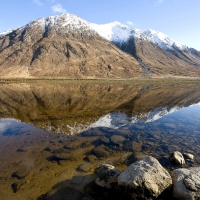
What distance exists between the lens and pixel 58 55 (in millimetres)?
148875

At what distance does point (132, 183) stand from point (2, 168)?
344 inches

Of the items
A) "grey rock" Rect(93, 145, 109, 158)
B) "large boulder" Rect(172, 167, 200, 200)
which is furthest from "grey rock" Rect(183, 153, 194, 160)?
"grey rock" Rect(93, 145, 109, 158)

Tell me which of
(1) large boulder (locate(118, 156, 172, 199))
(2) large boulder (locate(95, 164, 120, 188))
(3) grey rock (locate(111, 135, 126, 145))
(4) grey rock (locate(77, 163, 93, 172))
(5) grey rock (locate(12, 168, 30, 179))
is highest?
(1) large boulder (locate(118, 156, 172, 199))

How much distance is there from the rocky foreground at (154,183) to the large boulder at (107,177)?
20cm

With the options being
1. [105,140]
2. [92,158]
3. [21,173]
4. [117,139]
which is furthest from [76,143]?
[21,173]

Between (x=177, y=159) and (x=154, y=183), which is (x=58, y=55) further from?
(x=154, y=183)

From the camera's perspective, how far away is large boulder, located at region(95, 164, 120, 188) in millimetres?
10031

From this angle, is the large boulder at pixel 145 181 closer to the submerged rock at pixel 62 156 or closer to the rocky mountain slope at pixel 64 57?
the submerged rock at pixel 62 156

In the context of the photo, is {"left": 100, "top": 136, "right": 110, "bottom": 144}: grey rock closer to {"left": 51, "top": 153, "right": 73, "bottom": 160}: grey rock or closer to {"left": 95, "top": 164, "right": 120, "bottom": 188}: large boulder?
{"left": 51, "top": 153, "right": 73, "bottom": 160}: grey rock

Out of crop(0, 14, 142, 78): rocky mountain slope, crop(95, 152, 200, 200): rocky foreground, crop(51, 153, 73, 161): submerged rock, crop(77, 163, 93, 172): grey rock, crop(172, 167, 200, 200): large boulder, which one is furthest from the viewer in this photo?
crop(0, 14, 142, 78): rocky mountain slope

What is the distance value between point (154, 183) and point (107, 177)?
259 centimetres

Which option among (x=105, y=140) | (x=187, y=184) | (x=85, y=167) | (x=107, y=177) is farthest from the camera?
(x=105, y=140)

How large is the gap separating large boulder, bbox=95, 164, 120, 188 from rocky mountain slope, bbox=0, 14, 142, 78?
120 metres

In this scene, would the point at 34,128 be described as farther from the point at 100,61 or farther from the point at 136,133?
the point at 100,61
